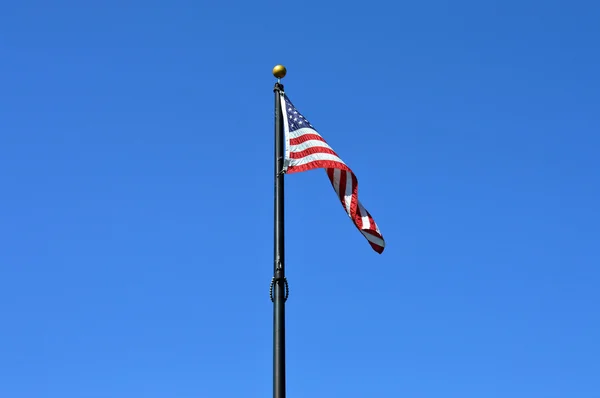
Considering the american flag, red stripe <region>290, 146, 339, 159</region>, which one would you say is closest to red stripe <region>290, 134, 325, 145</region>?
the american flag

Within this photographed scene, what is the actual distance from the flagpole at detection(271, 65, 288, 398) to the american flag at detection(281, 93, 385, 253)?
20 centimetres

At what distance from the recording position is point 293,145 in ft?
51.2

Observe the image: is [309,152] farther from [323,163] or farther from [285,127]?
[285,127]

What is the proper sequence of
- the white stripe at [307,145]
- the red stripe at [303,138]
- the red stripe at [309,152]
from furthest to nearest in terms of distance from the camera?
the red stripe at [303,138], the white stripe at [307,145], the red stripe at [309,152]

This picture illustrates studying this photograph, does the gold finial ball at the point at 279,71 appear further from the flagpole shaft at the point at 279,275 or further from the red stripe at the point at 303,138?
the red stripe at the point at 303,138

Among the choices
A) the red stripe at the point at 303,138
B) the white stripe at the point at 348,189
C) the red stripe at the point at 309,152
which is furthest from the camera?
the white stripe at the point at 348,189

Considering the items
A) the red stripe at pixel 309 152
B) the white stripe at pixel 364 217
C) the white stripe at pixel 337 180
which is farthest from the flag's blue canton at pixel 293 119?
the white stripe at pixel 364 217

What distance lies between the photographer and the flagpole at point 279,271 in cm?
1269

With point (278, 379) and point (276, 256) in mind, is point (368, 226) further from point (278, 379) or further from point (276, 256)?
point (278, 379)

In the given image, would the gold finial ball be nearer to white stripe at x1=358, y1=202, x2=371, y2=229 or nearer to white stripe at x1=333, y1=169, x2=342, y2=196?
white stripe at x1=333, y1=169, x2=342, y2=196

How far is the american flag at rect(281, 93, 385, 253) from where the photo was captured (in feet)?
50.7

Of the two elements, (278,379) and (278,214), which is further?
(278,214)

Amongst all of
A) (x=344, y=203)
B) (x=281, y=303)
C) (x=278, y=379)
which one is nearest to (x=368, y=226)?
(x=344, y=203)

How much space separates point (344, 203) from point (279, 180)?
2.06 metres
